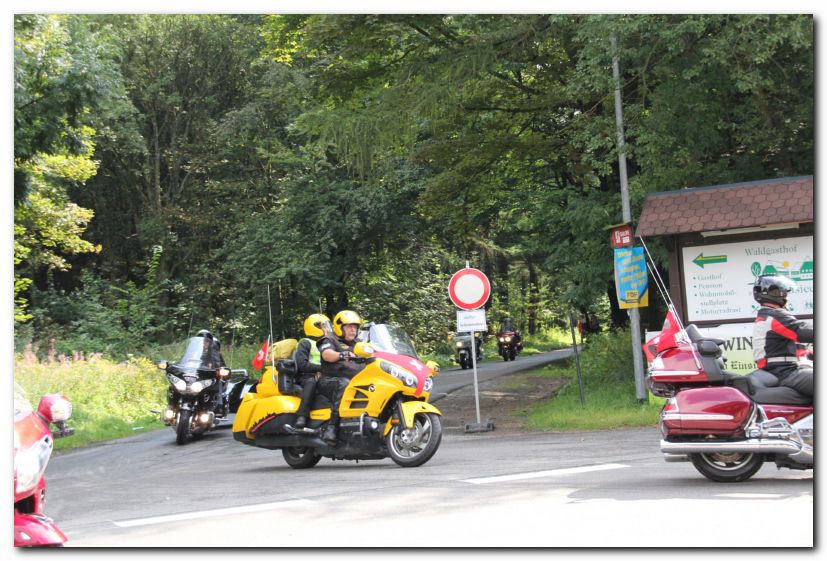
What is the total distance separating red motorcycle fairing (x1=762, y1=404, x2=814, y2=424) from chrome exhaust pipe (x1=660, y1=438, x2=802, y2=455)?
24 centimetres

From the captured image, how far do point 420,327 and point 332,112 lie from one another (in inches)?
963

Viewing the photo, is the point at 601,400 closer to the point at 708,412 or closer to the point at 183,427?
the point at 183,427

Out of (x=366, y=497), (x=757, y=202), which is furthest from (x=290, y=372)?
(x=757, y=202)

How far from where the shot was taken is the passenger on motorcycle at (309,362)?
12.1 m

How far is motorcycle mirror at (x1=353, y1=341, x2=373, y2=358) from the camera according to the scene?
37.6 ft

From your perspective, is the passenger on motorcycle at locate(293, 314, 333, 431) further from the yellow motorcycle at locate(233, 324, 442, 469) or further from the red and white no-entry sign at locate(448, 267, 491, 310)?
the red and white no-entry sign at locate(448, 267, 491, 310)

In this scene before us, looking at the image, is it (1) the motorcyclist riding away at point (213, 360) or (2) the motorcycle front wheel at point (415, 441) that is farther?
(1) the motorcyclist riding away at point (213, 360)

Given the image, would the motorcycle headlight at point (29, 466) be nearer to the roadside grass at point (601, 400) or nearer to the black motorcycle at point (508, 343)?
the roadside grass at point (601, 400)

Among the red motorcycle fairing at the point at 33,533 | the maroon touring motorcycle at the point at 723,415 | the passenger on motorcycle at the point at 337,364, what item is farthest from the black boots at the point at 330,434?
the red motorcycle fairing at the point at 33,533

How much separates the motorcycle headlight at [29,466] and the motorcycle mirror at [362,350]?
5955 millimetres

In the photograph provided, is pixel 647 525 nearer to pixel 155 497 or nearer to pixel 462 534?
pixel 462 534

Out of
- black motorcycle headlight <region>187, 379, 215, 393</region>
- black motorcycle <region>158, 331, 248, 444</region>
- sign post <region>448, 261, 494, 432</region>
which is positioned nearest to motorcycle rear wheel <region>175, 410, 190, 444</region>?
black motorcycle <region>158, 331, 248, 444</region>

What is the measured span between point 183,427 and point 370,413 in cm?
593

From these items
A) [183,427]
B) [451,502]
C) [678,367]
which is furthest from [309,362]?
[183,427]
